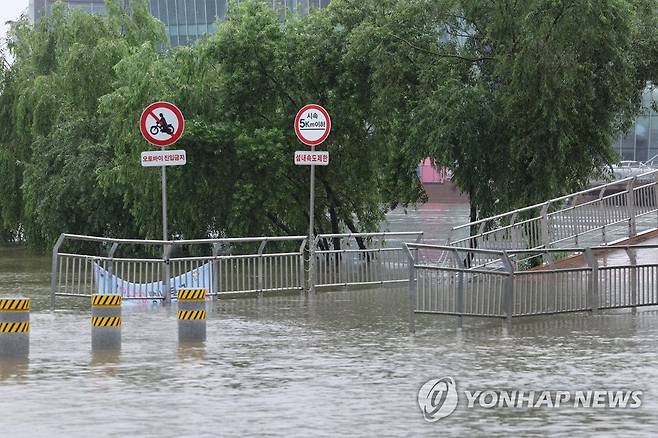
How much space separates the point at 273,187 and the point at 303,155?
26.0ft

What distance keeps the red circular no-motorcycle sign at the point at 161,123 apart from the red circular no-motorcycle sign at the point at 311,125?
255 centimetres

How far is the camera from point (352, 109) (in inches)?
1299

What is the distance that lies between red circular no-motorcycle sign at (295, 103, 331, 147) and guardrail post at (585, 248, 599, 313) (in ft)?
21.3

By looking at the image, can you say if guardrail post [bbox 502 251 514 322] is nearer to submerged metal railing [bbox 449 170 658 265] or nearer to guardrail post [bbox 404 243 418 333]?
guardrail post [bbox 404 243 418 333]

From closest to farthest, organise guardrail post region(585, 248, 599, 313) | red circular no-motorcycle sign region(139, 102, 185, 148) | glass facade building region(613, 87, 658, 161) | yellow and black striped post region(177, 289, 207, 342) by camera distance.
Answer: yellow and black striped post region(177, 289, 207, 342)
guardrail post region(585, 248, 599, 313)
red circular no-motorcycle sign region(139, 102, 185, 148)
glass facade building region(613, 87, 658, 161)

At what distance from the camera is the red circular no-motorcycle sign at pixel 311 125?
82.0ft

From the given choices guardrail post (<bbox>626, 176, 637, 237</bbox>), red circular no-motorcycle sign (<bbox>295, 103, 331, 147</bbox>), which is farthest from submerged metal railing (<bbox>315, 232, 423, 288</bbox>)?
guardrail post (<bbox>626, 176, 637, 237</bbox>)

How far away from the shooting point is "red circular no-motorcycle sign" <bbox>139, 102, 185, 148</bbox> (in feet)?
76.4

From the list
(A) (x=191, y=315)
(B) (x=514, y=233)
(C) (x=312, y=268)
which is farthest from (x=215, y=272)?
(A) (x=191, y=315)

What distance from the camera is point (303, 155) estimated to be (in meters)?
24.5

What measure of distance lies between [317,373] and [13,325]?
Result: 131 inches

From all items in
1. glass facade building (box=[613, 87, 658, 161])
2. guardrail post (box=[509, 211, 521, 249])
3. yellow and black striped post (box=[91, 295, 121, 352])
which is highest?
glass facade building (box=[613, 87, 658, 161])

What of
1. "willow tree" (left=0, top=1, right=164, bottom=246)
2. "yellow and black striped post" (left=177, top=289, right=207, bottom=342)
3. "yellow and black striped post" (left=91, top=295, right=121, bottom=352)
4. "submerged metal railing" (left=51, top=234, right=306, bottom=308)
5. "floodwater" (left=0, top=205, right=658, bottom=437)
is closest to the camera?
"floodwater" (left=0, top=205, right=658, bottom=437)

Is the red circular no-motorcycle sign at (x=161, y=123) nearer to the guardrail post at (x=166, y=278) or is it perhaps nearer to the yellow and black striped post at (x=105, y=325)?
the guardrail post at (x=166, y=278)
